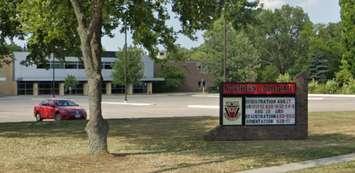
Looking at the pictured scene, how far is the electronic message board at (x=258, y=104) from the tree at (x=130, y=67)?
65.6 m

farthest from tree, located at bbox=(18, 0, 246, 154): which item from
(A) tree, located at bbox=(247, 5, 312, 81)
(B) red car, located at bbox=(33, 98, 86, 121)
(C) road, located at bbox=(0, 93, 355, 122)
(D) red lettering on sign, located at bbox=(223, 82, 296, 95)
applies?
(A) tree, located at bbox=(247, 5, 312, 81)

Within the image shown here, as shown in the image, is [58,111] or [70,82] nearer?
[58,111]

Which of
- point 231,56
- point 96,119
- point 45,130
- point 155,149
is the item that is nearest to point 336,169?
point 155,149

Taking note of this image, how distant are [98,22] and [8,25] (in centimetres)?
956

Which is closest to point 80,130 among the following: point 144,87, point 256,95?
point 256,95

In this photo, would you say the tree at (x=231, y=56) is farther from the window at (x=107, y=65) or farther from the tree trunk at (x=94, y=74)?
the tree trunk at (x=94, y=74)

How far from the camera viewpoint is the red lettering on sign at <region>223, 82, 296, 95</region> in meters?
18.8

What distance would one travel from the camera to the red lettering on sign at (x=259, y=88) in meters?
18.8

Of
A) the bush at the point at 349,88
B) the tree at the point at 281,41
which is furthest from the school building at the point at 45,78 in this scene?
the tree at the point at 281,41

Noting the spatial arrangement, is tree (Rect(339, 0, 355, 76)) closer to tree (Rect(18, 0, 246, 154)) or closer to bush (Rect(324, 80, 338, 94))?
tree (Rect(18, 0, 246, 154))

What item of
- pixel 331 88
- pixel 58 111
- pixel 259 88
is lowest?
pixel 58 111

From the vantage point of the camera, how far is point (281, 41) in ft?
413

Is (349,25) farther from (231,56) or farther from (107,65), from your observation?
(107,65)

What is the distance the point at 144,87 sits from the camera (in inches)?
3979
